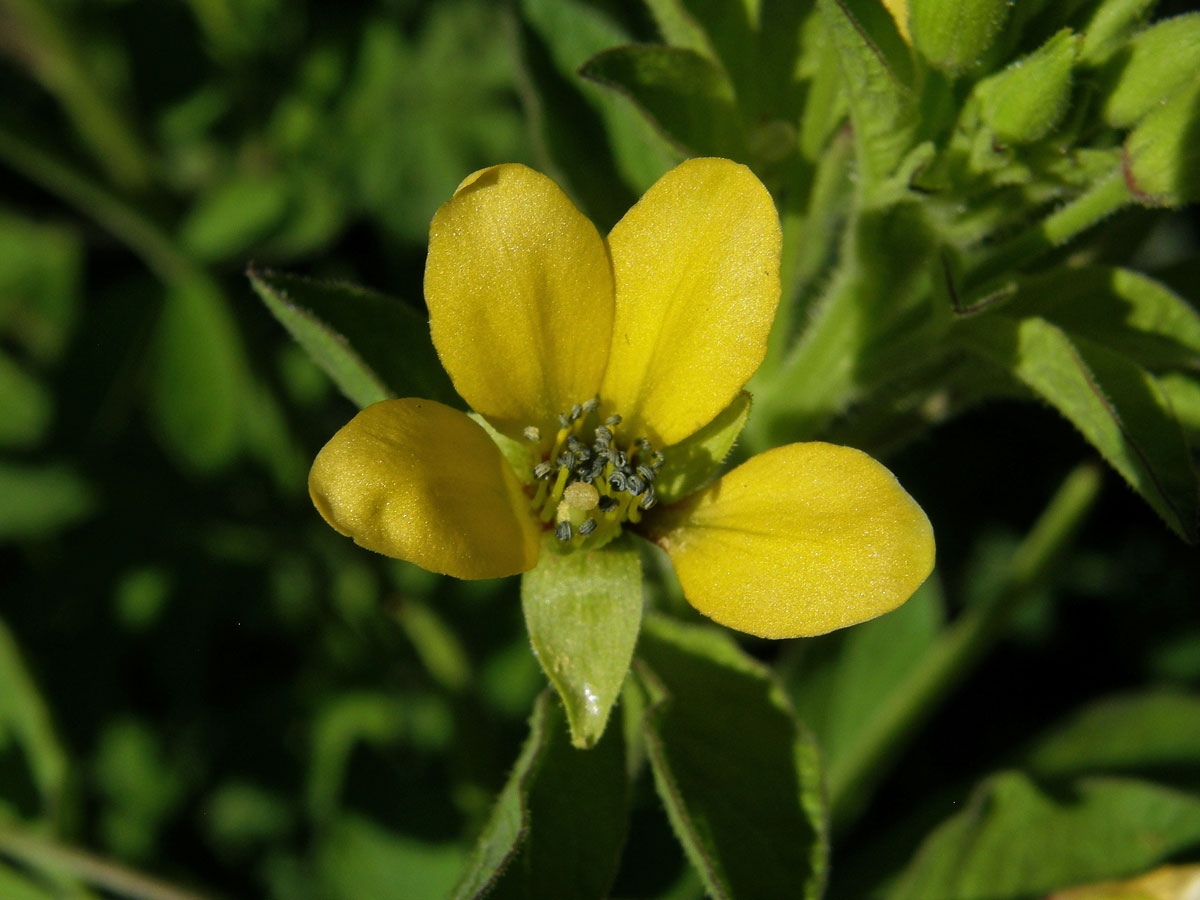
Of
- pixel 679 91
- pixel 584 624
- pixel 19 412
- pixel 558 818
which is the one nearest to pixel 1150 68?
pixel 679 91

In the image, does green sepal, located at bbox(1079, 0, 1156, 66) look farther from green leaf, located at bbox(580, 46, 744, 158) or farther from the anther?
the anther

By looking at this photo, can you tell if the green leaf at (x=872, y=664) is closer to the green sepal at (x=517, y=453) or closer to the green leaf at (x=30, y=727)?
the green sepal at (x=517, y=453)

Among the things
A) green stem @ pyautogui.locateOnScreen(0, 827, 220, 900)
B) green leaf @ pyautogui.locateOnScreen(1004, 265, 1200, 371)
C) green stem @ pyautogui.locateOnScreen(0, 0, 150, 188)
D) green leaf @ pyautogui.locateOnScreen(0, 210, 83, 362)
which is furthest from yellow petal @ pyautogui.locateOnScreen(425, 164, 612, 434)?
green stem @ pyautogui.locateOnScreen(0, 0, 150, 188)

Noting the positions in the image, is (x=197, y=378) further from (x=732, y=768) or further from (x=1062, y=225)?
(x=1062, y=225)

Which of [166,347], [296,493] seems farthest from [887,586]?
[166,347]

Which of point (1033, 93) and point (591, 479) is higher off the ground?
point (1033, 93)

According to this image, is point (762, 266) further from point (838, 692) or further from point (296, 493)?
point (296, 493)
